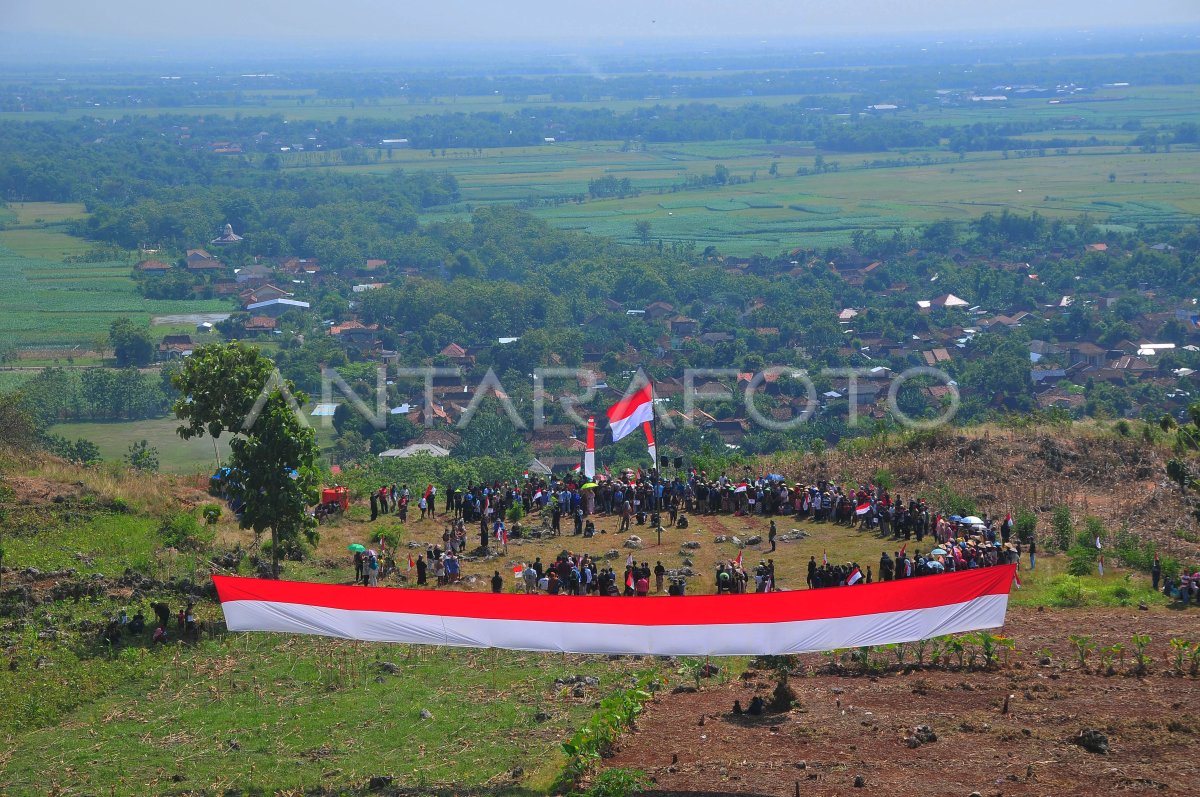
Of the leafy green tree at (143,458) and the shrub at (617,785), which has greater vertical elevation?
the shrub at (617,785)

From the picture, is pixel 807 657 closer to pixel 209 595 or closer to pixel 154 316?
pixel 209 595

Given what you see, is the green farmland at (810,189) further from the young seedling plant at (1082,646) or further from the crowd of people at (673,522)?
the young seedling plant at (1082,646)

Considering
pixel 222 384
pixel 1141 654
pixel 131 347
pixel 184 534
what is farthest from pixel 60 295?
pixel 1141 654

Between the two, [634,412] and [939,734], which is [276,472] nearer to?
[634,412]

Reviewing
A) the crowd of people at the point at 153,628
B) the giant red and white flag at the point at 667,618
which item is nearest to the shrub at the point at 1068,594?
the giant red and white flag at the point at 667,618

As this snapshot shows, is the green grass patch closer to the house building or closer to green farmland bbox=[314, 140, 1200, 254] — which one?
the house building

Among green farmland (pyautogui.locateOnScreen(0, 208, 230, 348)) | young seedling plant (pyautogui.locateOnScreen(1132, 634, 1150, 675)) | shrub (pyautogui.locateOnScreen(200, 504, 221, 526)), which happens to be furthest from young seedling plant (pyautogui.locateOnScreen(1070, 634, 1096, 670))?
green farmland (pyautogui.locateOnScreen(0, 208, 230, 348))

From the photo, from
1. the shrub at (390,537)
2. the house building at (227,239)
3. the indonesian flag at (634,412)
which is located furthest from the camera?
the house building at (227,239)
